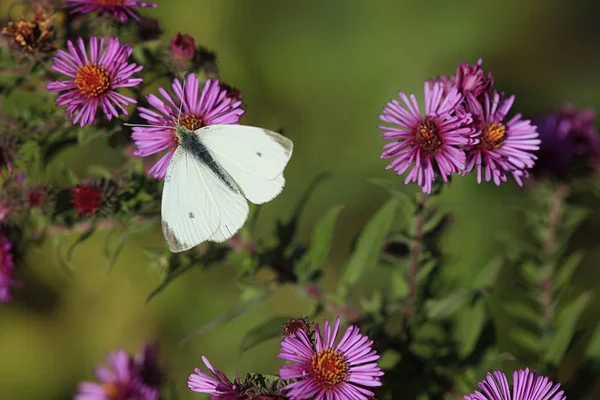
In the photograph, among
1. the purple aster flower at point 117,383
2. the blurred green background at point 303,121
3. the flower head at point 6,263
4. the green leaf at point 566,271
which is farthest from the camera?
the blurred green background at point 303,121

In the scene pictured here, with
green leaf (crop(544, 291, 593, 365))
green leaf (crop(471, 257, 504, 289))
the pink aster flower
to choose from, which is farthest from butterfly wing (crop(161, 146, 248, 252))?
green leaf (crop(544, 291, 593, 365))

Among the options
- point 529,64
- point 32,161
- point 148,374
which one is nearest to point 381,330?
point 148,374

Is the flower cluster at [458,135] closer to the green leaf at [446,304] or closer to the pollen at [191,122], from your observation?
the green leaf at [446,304]

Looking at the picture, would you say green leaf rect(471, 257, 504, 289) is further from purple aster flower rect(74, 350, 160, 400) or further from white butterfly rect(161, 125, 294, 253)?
purple aster flower rect(74, 350, 160, 400)

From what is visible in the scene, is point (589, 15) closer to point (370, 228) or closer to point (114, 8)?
point (370, 228)

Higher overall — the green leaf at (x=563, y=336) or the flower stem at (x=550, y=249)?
the flower stem at (x=550, y=249)

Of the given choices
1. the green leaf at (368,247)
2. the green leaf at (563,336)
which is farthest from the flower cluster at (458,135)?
the green leaf at (563,336)

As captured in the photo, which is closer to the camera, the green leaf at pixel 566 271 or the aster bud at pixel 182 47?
the aster bud at pixel 182 47
